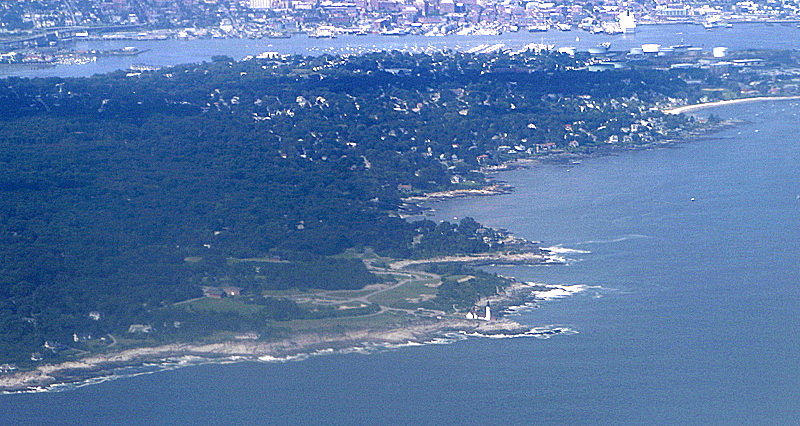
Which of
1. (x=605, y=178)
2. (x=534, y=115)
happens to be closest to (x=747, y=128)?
(x=534, y=115)

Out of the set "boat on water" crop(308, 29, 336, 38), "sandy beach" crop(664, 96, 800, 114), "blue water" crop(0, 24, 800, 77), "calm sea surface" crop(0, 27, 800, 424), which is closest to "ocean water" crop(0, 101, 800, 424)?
"calm sea surface" crop(0, 27, 800, 424)

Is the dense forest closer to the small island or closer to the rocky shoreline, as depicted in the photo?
the small island

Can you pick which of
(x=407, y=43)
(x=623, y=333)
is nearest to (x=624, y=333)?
(x=623, y=333)

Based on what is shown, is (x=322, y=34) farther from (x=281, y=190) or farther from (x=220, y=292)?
(x=220, y=292)

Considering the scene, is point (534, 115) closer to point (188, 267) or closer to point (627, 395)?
point (188, 267)

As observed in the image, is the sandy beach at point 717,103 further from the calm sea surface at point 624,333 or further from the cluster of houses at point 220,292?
the cluster of houses at point 220,292
